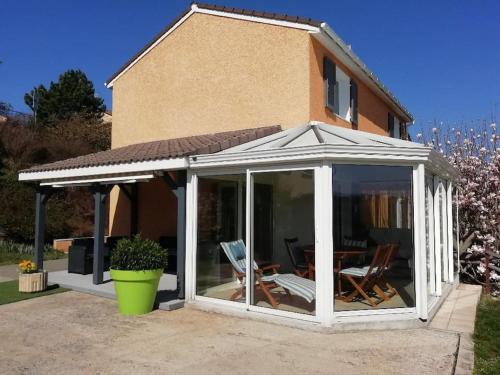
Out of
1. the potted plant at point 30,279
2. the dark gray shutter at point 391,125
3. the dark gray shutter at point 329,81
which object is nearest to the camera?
the potted plant at point 30,279

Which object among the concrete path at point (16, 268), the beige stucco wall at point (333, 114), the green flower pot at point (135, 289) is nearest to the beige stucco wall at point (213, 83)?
the beige stucco wall at point (333, 114)

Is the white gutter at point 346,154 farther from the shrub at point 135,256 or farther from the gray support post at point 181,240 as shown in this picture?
the shrub at point 135,256

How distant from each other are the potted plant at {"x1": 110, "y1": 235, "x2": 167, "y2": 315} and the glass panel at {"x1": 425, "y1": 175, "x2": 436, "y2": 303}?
5.54 metres

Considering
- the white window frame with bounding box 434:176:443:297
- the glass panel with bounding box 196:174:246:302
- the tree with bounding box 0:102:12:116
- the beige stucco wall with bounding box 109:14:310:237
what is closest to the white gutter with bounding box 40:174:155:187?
the glass panel with bounding box 196:174:246:302

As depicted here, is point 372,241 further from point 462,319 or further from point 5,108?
point 5,108

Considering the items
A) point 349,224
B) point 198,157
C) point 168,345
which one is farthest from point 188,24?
point 168,345

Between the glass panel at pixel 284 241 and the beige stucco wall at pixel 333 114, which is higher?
the beige stucco wall at pixel 333 114

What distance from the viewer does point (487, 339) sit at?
7602mm

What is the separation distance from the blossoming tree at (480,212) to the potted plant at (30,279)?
1193cm

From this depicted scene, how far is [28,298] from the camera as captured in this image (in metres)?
10.6

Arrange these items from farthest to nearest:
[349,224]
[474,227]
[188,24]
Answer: [188,24]
[474,227]
[349,224]

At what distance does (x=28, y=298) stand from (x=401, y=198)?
9.03m

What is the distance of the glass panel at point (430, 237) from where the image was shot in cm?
881

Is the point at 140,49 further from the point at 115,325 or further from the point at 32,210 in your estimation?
the point at 115,325
